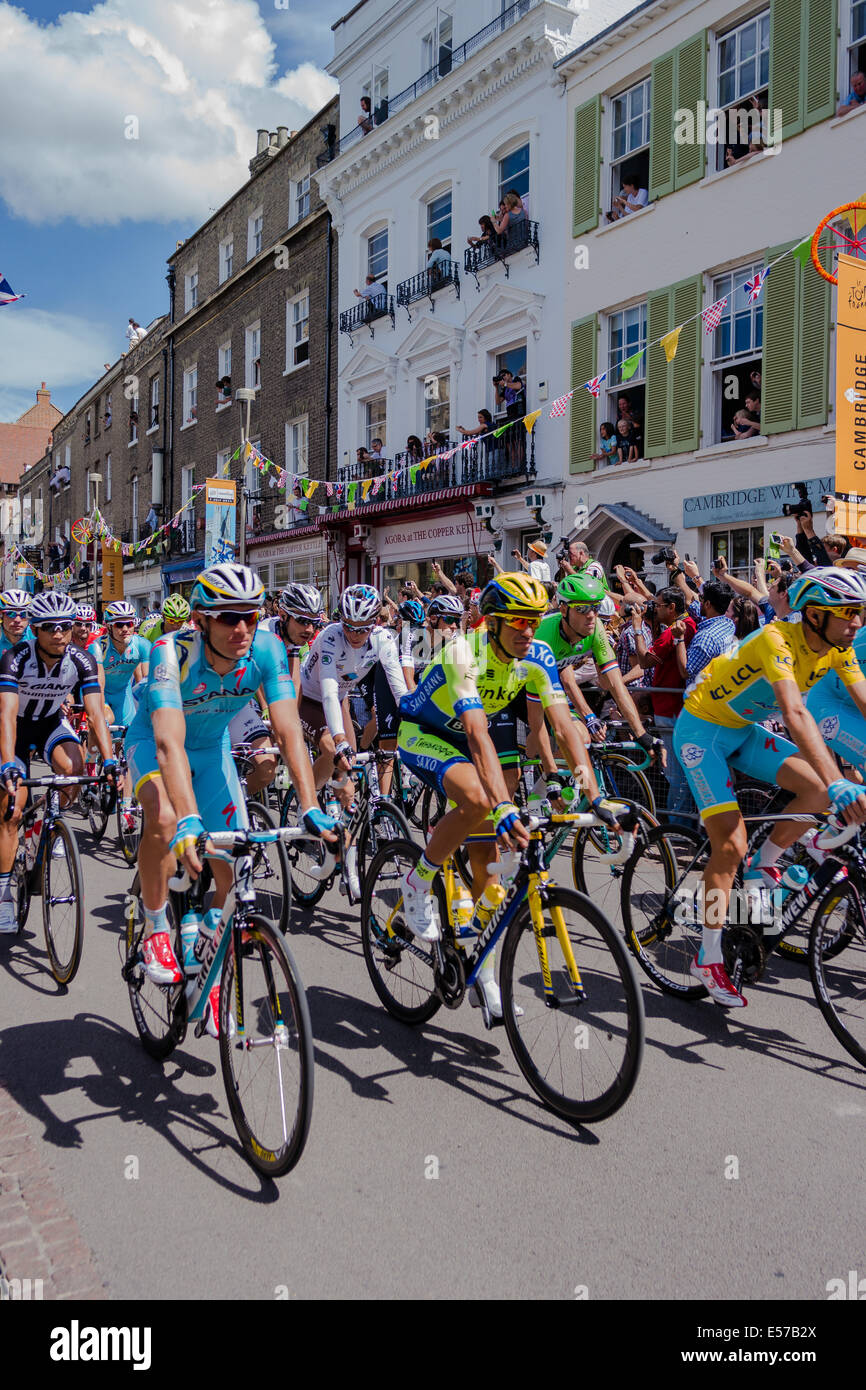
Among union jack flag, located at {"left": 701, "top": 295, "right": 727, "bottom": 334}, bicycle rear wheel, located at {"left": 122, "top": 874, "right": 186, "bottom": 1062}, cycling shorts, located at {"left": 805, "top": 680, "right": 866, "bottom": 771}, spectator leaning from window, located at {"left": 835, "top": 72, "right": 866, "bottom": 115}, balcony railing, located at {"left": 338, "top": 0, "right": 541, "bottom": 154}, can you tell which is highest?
balcony railing, located at {"left": 338, "top": 0, "right": 541, "bottom": 154}

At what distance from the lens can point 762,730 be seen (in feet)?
16.6

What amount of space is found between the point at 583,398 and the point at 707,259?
9.64 feet

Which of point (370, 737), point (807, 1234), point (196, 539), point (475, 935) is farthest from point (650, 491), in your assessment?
point (196, 539)

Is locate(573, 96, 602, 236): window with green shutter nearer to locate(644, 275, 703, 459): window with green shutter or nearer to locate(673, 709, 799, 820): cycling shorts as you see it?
locate(644, 275, 703, 459): window with green shutter

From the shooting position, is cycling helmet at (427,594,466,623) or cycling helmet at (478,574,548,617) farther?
cycling helmet at (427,594,466,623)

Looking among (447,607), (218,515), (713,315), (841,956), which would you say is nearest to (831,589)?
(841,956)

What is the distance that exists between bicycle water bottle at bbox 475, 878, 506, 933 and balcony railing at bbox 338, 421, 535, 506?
43.3 feet

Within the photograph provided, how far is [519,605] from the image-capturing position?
455 cm

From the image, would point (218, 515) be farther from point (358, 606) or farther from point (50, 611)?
point (50, 611)

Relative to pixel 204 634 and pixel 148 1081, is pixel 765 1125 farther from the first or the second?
pixel 204 634

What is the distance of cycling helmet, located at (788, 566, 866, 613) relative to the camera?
4.43 m

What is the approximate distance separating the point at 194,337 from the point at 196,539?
6.79 metres

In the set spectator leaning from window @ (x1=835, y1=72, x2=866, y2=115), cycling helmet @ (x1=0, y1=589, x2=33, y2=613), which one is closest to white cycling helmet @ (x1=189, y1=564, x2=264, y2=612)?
cycling helmet @ (x1=0, y1=589, x2=33, y2=613)
